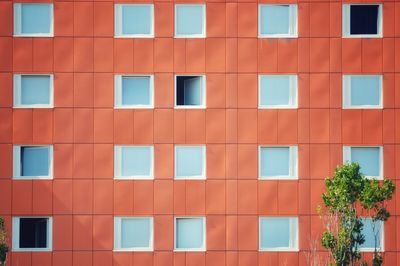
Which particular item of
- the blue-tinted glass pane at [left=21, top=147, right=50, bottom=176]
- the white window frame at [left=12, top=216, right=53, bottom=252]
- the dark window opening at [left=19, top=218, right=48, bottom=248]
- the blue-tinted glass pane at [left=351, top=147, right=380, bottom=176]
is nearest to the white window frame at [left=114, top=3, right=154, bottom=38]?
the blue-tinted glass pane at [left=21, top=147, right=50, bottom=176]

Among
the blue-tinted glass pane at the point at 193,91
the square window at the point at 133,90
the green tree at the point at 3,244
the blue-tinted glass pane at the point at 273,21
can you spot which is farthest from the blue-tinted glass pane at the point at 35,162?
the blue-tinted glass pane at the point at 273,21

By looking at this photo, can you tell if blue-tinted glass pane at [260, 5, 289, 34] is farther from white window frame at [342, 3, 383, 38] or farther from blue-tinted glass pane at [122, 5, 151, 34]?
blue-tinted glass pane at [122, 5, 151, 34]

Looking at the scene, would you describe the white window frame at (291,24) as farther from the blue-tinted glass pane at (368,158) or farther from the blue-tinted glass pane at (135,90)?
the blue-tinted glass pane at (368,158)

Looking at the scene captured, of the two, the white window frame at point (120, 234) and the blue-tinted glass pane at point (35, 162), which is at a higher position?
the blue-tinted glass pane at point (35, 162)

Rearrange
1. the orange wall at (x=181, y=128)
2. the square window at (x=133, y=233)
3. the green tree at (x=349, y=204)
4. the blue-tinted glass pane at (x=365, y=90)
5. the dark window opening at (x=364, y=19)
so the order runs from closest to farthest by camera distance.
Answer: the green tree at (x=349, y=204)
the orange wall at (x=181, y=128)
the square window at (x=133, y=233)
the blue-tinted glass pane at (x=365, y=90)
the dark window opening at (x=364, y=19)

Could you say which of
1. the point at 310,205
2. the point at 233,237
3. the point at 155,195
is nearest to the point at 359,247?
the point at 310,205

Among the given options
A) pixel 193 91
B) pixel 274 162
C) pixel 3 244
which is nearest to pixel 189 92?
pixel 193 91

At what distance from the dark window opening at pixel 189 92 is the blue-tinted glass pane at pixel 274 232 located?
218 inches

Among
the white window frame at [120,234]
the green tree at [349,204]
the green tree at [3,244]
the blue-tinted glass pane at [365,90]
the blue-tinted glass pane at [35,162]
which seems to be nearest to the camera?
the green tree at [3,244]

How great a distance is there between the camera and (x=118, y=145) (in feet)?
114

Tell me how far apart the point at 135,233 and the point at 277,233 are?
223 inches

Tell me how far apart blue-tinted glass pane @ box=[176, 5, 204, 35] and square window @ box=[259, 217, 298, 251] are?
8.06 metres

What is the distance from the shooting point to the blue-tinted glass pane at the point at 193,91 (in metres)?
35.0

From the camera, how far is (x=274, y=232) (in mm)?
34938
